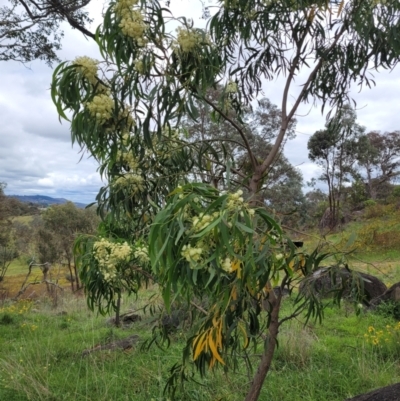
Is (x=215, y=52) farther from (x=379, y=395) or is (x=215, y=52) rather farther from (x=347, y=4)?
(x=379, y=395)

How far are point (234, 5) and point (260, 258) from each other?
1.56 meters

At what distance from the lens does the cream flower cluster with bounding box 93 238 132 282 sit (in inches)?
66.2

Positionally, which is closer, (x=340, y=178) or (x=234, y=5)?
(x=234, y=5)

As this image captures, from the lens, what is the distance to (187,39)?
167 centimetres

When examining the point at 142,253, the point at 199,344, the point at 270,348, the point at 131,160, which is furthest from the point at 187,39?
the point at 270,348

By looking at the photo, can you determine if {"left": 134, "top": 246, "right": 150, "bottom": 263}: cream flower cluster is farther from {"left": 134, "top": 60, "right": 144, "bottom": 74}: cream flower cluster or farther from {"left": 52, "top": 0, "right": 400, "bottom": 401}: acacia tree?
{"left": 134, "top": 60, "right": 144, "bottom": 74}: cream flower cluster

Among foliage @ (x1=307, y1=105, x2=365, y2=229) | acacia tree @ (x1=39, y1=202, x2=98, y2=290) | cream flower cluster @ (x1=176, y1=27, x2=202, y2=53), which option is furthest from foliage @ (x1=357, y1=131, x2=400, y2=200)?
cream flower cluster @ (x1=176, y1=27, x2=202, y2=53)

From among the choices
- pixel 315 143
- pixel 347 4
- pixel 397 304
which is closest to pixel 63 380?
pixel 347 4

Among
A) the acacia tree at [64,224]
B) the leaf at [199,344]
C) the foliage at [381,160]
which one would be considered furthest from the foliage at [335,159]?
the leaf at [199,344]

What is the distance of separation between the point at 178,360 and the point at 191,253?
9.02ft

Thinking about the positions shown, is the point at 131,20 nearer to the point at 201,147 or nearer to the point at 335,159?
the point at 201,147

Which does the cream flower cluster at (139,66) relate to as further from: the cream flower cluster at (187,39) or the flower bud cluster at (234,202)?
the flower bud cluster at (234,202)

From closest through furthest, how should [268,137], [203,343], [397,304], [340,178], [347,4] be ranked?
1. [203,343]
2. [347,4]
3. [397,304]
4. [268,137]
5. [340,178]

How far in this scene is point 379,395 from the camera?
2.06m
